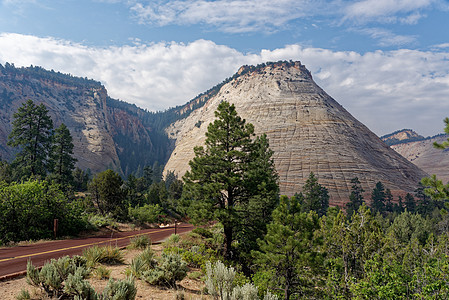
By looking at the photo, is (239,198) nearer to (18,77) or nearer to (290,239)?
(290,239)

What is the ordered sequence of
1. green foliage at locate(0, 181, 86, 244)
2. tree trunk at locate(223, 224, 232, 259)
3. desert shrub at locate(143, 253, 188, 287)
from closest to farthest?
desert shrub at locate(143, 253, 188, 287)
green foliage at locate(0, 181, 86, 244)
tree trunk at locate(223, 224, 232, 259)

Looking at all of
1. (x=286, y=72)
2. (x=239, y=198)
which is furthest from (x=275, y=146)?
(x=239, y=198)

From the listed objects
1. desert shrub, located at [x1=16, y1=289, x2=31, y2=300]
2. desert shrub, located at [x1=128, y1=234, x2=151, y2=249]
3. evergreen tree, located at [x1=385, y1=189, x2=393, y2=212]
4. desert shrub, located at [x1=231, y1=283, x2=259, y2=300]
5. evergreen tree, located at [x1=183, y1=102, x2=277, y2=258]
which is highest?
evergreen tree, located at [x1=183, y1=102, x2=277, y2=258]

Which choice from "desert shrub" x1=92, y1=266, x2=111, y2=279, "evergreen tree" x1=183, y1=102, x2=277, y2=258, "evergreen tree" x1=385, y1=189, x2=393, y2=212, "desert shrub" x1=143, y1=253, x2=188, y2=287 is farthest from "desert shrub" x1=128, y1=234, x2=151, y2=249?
"evergreen tree" x1=385, y1=189, x2=393, y2=212

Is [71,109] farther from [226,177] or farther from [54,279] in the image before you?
[54,279]

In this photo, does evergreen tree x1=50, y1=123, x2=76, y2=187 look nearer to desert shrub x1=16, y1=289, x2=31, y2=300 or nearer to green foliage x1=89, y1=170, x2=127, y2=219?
green foliage x1=89, y1=170, x2=127, y2=219

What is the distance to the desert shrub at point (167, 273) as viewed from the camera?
9039 mm

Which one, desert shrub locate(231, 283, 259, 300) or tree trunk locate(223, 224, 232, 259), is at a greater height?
desert shrub locate(231, 283, 259, 300)

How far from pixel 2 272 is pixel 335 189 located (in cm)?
8133

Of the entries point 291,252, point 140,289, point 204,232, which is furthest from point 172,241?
point 140,289

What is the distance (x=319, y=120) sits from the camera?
108 m

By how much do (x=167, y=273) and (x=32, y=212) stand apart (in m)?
11.7

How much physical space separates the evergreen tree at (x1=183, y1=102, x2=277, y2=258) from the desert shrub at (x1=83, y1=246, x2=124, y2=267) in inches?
284

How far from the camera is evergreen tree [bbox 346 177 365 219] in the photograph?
206 ft
